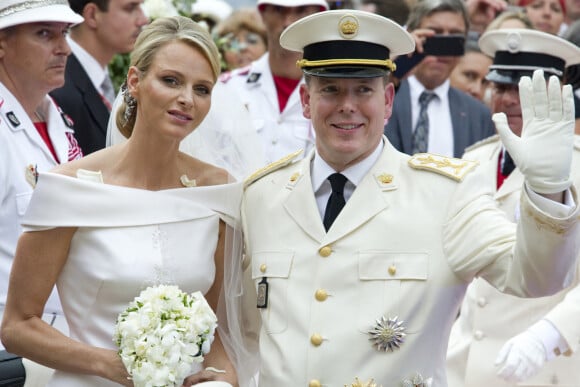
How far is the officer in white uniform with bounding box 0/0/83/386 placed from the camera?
18.8ft

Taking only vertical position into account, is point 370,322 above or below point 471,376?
above

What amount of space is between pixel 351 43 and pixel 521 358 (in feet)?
4.90

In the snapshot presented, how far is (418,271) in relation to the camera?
4566 millimetres

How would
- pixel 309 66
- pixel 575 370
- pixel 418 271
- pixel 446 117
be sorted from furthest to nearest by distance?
pixel 446 117
pixel 575 370
pixel 309 66
pixel 418 271

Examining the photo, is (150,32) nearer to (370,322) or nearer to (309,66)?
(309,66)

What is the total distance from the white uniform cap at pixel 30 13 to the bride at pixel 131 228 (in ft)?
3.57

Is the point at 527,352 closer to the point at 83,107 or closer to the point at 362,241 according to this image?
the point at 362,241

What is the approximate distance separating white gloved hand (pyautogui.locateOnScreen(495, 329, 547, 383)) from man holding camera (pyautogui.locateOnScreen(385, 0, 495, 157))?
248 cm

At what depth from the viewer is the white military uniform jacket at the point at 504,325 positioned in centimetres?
559

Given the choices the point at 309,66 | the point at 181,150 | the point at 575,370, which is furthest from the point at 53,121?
the point at 575,370

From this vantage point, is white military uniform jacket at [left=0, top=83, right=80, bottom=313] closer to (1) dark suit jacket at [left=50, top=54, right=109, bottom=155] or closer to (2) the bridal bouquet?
(1) dark suit jacket at [left=50, top=54, right=109, bottom=155]

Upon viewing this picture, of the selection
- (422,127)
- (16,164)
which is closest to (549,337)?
(16,164)

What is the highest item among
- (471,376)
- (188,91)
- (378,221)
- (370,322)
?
(188,91)

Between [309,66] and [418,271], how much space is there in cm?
90
